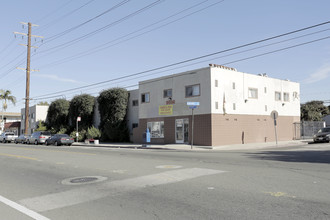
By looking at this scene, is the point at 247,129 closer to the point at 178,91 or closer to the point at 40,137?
the point at 178,91

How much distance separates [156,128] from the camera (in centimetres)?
3106

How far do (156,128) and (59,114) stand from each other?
22185 mm

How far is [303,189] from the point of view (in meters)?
6.88

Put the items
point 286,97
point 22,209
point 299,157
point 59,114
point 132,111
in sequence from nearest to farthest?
point 22,209 < point 299,157 < point 286,97 < point 132,111 < point 59,114

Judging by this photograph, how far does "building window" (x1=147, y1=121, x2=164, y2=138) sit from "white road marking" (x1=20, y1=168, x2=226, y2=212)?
2050cm

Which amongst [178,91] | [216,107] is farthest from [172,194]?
[178,91]

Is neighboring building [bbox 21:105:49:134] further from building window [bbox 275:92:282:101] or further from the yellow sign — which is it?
building window [bbox 275:92:282:101]

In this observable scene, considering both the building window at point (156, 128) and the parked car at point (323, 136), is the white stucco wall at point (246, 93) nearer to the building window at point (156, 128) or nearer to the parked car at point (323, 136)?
the parked car at point (323, 136)

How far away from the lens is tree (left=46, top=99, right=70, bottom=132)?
151ft

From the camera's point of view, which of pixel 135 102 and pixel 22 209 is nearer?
pixel 22 209

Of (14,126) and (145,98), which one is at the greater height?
(145,98)

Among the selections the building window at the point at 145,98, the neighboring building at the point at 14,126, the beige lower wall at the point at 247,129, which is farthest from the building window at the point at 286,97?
the neighboring building at the point at 14,126

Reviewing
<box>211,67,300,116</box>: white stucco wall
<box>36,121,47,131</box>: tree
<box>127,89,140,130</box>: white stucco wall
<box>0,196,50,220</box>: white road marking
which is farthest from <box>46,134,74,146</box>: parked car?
<box>0,196,50,220</box>: white road marking

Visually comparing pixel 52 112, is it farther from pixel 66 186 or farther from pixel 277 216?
pixel 277 216
